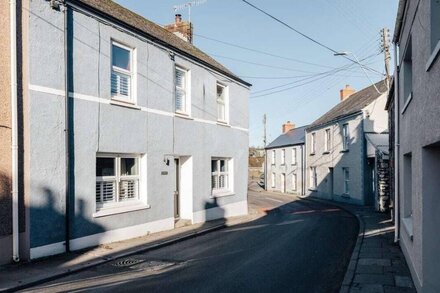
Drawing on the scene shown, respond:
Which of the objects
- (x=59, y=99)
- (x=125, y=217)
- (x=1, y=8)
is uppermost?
(x=1, y=8)

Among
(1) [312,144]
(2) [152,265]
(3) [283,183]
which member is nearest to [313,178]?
(1) [312,144]

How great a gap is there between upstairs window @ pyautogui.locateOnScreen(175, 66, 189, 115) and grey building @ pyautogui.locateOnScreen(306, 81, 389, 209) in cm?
1103

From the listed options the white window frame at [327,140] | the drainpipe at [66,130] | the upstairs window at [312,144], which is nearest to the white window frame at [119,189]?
the drainpipe at [66,130]

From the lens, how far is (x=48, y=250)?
9.20 metres

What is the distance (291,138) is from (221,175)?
2430 cm

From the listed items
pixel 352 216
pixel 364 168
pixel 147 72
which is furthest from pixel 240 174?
pixel 364 168

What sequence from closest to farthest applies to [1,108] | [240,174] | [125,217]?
[1,108] < [125,217] < [240,174]

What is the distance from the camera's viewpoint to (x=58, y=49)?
970cm

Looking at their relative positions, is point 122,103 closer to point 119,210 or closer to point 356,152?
point 119,210

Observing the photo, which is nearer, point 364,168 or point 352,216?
point 352,216

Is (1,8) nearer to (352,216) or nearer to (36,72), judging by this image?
(36,72)

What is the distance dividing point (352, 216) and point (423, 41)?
48.9 ft

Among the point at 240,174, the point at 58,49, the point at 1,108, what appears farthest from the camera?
the point at 240,174

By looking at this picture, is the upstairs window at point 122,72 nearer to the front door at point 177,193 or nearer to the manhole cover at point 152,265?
the front door at point 177,193
